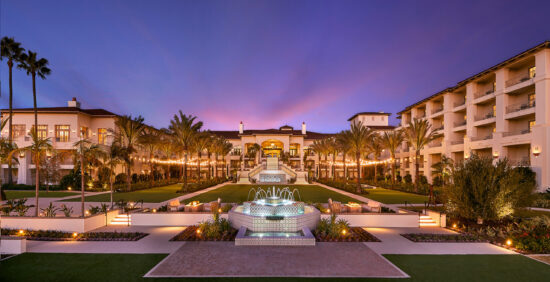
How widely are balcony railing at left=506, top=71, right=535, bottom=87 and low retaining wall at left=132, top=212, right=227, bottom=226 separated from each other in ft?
115

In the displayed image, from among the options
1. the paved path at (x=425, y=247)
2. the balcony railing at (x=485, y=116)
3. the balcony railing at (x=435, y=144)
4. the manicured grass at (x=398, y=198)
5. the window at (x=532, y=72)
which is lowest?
the manicured grass at (x=398, y=198)

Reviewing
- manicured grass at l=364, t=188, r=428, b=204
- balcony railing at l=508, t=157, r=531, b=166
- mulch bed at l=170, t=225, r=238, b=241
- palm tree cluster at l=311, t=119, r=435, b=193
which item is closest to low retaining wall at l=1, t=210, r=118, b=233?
mulch bed at l=170, t=225, r=238, b=241

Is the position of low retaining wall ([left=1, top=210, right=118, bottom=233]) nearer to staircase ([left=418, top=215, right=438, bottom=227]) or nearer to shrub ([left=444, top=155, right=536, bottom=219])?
staircase ([left=418, top=215, right=438, bottom=227])

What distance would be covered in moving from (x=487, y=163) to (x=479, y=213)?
2.67 metres

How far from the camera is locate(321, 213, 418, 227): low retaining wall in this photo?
577 inches

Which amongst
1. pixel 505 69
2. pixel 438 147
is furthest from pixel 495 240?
pixel 438 147

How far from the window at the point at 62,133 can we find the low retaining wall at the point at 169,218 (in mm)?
34351

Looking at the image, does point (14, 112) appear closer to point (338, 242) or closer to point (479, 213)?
point (338, 242)

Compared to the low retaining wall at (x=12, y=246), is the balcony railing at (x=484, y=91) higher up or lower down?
higher up

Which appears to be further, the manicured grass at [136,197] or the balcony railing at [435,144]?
the balcony railing at [435,144]

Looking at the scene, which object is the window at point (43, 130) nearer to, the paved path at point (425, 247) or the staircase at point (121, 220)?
the staircase at point (121, 220)

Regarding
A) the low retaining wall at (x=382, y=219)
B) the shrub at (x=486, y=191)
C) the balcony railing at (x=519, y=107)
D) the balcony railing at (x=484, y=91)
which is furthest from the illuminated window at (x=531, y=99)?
the low retaining wall at (x=382, y=219)

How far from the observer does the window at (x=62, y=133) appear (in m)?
40.0

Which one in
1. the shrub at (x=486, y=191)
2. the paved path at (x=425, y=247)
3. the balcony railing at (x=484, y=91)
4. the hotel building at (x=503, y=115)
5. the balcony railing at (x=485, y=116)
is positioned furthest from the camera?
the balcony railing at (x=484, y=91)
